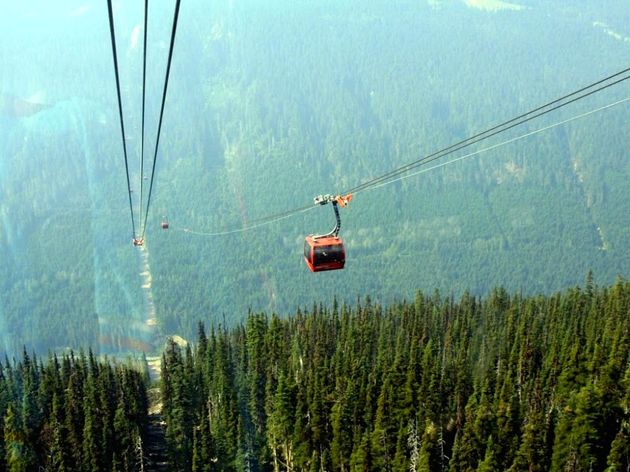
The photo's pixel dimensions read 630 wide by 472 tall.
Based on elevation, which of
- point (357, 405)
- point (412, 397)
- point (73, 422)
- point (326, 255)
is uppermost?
point (326, 255)

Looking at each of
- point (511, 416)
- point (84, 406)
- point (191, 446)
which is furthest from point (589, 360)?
point (84, 406)

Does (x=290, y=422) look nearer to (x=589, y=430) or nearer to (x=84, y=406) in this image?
(x=84, y=406)

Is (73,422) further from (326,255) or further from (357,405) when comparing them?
(326,255)

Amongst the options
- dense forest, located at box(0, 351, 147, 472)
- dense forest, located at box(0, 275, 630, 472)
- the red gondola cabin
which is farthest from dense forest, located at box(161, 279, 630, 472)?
the red gondola cabin

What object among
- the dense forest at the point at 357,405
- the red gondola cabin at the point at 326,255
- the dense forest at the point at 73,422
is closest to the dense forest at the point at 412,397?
the dense forest at the point at 357,405

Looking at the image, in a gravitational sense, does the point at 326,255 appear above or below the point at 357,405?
above

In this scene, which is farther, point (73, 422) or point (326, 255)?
point (73, 422)

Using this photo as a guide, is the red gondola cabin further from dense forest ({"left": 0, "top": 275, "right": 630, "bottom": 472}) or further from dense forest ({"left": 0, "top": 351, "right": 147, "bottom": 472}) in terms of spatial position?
dense forest ({"left": 0, "top": 351, "right": 147, "bottom": 472})

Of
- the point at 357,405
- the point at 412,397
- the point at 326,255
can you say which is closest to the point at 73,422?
the point at 357,405

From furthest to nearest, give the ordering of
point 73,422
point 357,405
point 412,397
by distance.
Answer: point 412,397 < point 73,422 < point 357,405
